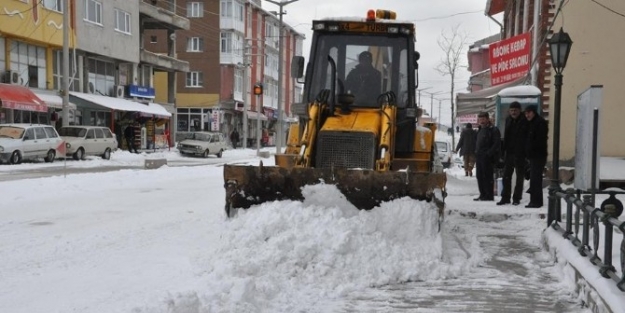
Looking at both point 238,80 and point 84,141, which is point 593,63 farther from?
point 238,80

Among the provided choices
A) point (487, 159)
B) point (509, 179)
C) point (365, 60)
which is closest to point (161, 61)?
point (487, 159)

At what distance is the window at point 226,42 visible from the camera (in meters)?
54.5

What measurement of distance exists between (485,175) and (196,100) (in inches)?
1750

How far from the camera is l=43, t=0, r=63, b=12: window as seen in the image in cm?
2986

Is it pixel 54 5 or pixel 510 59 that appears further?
pixel 54 5

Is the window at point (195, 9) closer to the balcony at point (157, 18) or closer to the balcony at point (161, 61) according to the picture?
the balcony at point (157, 18)

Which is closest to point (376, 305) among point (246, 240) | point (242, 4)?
point (246, 240)

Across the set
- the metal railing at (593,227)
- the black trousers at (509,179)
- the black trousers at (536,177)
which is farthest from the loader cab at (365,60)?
the black trousers at (509,179)

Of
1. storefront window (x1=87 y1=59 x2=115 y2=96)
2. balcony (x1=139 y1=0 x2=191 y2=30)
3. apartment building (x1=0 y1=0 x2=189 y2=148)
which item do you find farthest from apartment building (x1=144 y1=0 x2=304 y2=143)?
storefront window (x1=87 y1=59 x2=115 y2=96)

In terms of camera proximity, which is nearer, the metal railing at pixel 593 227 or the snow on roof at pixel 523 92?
the metal railing at pixel 593 227

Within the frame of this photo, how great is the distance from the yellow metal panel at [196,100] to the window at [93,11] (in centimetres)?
1909

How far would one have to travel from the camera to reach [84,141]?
2770cm

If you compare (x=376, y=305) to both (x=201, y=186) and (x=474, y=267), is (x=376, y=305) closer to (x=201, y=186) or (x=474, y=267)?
(x=474, y=267)

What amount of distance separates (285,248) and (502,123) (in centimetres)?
1017
